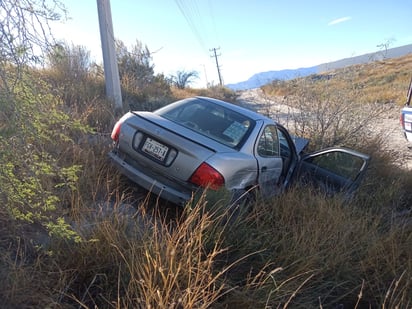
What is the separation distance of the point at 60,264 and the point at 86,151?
6.91ft

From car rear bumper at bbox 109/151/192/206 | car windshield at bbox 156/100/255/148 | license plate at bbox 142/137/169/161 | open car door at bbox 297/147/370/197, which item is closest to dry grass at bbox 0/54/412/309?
car rear bumper at bbox 109/151/192/206

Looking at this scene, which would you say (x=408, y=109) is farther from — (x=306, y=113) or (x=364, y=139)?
(x=306, y=113)

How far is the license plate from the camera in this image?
3406mm

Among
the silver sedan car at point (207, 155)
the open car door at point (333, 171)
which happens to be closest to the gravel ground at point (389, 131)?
the open car door at point (333, 171)

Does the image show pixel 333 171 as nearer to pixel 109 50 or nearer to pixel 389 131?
pixel 109 50

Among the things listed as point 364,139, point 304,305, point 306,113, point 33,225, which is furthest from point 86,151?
point 364,139

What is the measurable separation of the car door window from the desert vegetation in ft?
Result: 1.96

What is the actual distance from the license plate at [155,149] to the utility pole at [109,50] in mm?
4116

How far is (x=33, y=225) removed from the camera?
2.77 meters

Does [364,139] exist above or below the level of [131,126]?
below

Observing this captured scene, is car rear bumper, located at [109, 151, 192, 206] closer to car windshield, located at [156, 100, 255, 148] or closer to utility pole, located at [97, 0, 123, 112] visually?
car windshield, located at [156, 100, 255, 148]

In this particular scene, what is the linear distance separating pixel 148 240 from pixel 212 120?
A: 6.61ft

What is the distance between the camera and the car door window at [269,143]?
13.1 feet

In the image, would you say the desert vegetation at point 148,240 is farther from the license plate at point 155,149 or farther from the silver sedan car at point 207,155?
the license plate at point 155,149
